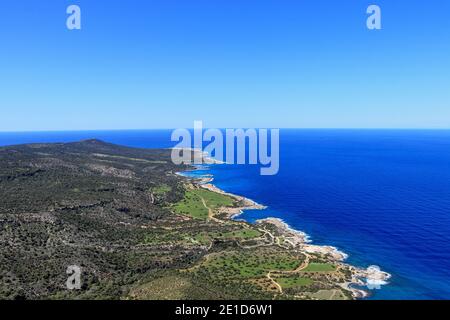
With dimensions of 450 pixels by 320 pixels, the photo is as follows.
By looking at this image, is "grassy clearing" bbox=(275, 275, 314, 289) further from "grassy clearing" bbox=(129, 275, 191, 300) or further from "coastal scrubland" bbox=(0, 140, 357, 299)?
"grassy clearing" bbox=(129, 275, 191, 300)

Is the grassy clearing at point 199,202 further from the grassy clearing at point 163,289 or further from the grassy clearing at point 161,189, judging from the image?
the grassy clearing at point 163,289

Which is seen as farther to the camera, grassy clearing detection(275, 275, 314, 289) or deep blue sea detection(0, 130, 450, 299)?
deep blue sea detection(0, 130, 450, 299)

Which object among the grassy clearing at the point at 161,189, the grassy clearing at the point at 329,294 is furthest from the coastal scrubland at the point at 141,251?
the grassy clearing at the point at 161,189

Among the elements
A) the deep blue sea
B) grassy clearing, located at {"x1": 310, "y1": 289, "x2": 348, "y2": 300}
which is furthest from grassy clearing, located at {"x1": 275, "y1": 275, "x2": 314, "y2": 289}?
the deep blue sea

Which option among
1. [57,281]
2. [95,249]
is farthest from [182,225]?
[57,281]

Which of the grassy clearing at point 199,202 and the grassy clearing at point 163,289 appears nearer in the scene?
the grassy clearing at point 163,289

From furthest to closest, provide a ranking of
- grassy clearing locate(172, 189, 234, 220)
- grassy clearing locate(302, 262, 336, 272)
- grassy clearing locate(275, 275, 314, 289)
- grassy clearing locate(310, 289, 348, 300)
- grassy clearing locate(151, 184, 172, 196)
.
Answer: grassy clearing locate(151, 184, 172, 196) < grassy clearing locate(172, 189, 234, 220) < grassy clearing locate(302, 262, 336, 272) < grassy clearing locate(275, 275, 314, 289) < grassy clearing locate(310, 289, 348, 300)

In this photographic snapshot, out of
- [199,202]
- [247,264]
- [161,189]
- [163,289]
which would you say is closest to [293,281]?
[247,264]
